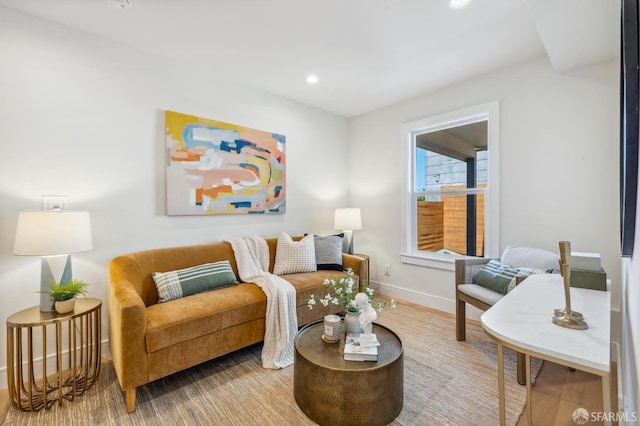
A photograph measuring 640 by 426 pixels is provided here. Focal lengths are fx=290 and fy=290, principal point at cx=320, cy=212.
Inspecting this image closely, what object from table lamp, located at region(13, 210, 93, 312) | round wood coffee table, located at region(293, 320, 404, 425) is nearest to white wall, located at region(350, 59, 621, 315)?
round wood coffee table, located at region(293, 320, 404, 425)

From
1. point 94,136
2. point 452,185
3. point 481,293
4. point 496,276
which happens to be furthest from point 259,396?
point 452,185

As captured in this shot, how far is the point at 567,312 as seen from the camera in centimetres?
113

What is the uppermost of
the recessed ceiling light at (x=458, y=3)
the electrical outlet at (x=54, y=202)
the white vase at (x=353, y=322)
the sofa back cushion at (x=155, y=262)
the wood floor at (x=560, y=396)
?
the recessed ceiling light at (x=458, y=3)

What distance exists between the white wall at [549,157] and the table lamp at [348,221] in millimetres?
822

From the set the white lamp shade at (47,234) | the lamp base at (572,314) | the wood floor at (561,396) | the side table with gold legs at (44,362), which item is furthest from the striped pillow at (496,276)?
the white lamp shade at (47,234)

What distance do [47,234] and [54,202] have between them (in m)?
0.49

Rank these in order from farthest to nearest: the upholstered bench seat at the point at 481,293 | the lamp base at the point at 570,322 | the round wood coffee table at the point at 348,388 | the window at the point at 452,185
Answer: the window at the point at 452,185
the upholstered bench seat at the point at 481,293
the round wood coffee table at the point at 348,388
the lamp base at the point at 570,322

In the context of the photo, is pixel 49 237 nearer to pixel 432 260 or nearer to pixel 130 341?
pixel 130 341

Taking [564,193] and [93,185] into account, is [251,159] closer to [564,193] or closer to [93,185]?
[93,185]

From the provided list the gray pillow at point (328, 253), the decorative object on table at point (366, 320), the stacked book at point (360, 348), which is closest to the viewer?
the stacked book at point (360, 348)

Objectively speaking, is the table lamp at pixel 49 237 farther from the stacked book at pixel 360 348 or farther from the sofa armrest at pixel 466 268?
the sofa armrest at pixel 466 268

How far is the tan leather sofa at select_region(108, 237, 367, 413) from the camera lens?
5.81 ft

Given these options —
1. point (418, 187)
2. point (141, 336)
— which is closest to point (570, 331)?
point (141, 336)

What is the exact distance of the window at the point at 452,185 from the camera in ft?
9.96
